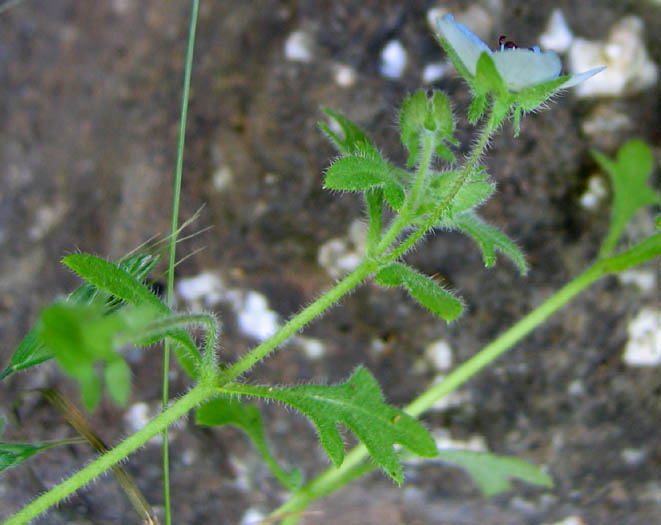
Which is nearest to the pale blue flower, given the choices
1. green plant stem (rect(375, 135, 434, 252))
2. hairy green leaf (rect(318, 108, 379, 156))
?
green plant stem (rect(375, 135, 434, 252))

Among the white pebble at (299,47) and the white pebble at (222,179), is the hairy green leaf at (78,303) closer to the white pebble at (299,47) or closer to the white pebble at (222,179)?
the white pebble at (222,179)

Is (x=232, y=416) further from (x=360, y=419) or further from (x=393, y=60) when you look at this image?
(x=393, y=60)

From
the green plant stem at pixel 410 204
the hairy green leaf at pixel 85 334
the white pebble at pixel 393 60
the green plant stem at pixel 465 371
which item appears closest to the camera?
the hairy green leaf at pixel 85 334

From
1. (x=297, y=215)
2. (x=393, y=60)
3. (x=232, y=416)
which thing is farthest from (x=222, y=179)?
(x=232, y=416)

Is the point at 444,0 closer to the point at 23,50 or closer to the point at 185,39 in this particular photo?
the point at 185,39

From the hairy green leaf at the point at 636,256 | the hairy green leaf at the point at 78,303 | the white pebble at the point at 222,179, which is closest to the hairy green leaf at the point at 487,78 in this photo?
the hairy green leaf at the point at 636,256

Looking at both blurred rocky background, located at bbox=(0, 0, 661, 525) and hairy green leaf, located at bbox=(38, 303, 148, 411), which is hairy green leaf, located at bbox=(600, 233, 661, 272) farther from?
hairy green leaf, located at bbox=(38, 303, 148, 411)
